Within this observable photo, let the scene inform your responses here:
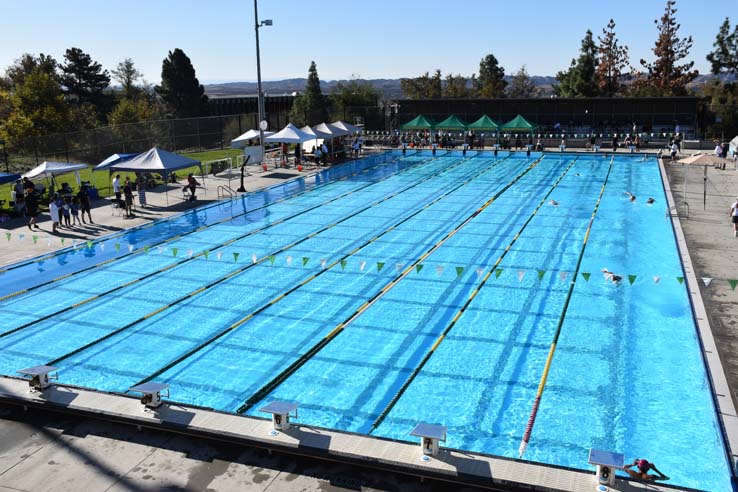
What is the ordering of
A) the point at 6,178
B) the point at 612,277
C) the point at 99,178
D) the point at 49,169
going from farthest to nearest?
1. the point at 99,178
2. the point at 49,169
3. the point at 6,178
4. the point at 612,277

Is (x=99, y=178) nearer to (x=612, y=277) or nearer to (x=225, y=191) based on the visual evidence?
(x=225, y=191)

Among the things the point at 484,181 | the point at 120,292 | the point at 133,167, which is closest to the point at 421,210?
the point at 484,181

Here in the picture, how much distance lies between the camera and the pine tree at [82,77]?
6034 centimetres

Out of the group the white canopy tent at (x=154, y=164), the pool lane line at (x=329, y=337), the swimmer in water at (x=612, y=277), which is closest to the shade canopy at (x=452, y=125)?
the white canopy tent at (x=154, y=164)

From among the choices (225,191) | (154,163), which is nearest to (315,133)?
(225,191)

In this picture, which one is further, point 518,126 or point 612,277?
point 518,126

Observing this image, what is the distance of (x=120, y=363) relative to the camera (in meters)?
9.97

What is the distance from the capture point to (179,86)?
50.1 metres

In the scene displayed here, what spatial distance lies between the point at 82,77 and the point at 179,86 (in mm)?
16936

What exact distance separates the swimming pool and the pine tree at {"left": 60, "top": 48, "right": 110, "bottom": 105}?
1858 inches

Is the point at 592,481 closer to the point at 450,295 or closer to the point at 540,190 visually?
the point at 450,295

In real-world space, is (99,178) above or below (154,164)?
below

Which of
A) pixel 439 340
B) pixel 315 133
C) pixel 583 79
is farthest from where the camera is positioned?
pixel 583 79

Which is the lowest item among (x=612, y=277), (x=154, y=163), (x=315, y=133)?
(x=612, y=277)
